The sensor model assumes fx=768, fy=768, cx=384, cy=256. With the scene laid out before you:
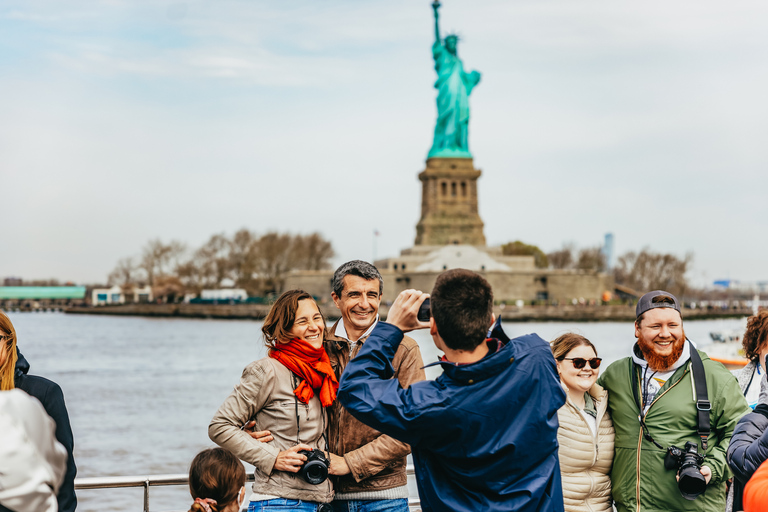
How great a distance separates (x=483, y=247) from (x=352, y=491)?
1925 inches

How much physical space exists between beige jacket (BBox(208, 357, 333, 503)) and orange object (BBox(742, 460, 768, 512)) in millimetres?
1588

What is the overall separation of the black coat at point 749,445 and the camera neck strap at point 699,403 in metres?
0.73

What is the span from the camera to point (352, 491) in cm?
295

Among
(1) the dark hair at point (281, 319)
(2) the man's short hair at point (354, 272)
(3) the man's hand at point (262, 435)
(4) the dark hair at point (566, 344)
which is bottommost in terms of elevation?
(3) the man's hand at point (262, 435)

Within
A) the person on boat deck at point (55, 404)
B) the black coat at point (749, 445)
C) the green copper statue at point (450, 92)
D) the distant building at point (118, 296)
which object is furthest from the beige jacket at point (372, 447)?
the distant building at point (118, 296)

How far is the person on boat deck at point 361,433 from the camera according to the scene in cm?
288

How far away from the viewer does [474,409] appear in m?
2.17

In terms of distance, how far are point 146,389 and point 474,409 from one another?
2238 cm

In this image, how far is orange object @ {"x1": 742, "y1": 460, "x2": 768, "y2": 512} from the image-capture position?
5.44ft

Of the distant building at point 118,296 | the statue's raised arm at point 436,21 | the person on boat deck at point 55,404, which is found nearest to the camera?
the person on boat deck at point 55,404

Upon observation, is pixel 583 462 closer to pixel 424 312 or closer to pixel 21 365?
pixel 424 312

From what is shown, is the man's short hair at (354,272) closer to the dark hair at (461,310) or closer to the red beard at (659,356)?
the dark hair at (461,310)

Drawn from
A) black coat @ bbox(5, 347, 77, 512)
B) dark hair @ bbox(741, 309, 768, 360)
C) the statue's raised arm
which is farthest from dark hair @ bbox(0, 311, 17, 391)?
the statue's raised arm

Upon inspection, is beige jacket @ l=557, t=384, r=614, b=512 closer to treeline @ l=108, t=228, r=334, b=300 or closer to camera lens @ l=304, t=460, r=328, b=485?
camera lens @ l=304, t=460, r=328, b=485
